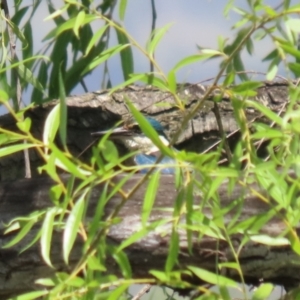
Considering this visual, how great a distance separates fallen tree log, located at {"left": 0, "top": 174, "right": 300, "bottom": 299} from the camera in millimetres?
1561

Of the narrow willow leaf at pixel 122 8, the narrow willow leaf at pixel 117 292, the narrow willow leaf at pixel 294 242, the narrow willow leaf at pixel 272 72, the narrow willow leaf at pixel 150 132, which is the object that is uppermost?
the narrow willow leaf at pixel 122 8

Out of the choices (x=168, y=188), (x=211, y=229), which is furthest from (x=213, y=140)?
(x=211, y=229)

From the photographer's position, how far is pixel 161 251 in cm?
158

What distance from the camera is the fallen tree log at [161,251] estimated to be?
5.12 feet

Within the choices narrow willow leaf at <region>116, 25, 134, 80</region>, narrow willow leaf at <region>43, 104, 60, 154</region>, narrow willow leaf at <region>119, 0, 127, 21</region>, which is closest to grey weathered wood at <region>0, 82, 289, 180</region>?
narrow willow leaf at <region>116, 25, 134, 80</region>

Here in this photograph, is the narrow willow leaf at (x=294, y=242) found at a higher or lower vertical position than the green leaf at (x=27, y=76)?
lower

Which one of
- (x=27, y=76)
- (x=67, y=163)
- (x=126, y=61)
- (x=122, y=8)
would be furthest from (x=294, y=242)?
(x=126, y=61)

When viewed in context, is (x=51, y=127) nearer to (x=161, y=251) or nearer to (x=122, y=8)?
(x=122, y=8)

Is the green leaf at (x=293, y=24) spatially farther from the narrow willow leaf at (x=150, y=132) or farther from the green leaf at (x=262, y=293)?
the green leaf at (x=262, y=293)

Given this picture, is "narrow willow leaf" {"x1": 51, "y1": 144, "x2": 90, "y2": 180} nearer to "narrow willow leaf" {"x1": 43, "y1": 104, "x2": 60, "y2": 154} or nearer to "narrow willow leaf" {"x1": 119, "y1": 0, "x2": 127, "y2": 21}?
"narrow willow leaf" {"x1": 43, "y1": 104, "x2": 60, "y2": 154}

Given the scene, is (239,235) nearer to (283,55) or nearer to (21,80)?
(283,55)

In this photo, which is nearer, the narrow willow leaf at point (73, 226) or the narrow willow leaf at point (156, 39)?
the narrow willow leaf at point (73, 226)

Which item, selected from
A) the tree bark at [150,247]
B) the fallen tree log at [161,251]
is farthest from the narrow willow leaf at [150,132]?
the fallen tree log at [161,251]

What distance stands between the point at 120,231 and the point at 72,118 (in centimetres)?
79
